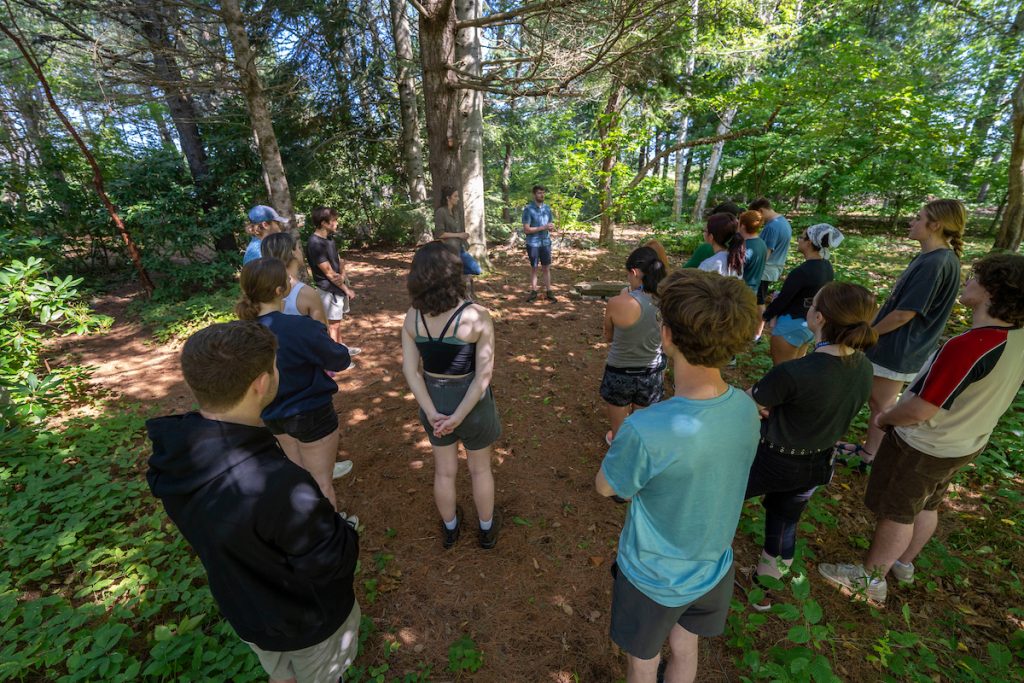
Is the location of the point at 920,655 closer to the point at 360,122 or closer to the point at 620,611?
the point at 620,611

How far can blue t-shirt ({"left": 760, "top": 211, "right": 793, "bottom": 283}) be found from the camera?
17.1 feet

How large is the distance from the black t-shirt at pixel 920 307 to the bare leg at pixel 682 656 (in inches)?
117

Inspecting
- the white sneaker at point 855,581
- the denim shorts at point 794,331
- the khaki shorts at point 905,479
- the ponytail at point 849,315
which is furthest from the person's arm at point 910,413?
the denim shorts at point 794,331

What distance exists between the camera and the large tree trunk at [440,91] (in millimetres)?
4629

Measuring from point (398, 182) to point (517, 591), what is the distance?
1326 centimetres

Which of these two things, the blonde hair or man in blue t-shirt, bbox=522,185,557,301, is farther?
man in blue t-shirt, bbox=522,185,557,301

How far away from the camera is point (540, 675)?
7.10 ft

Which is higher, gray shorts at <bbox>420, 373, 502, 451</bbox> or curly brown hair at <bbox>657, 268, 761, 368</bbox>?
curly brown hair at <bbox>657, 268, 761, 368</bbox>

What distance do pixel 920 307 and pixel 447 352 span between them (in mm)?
3518

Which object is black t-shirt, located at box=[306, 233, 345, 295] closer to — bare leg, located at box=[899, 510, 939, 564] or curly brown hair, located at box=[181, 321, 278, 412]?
curly brown hair, located at box=[181, 321, 278, 412]

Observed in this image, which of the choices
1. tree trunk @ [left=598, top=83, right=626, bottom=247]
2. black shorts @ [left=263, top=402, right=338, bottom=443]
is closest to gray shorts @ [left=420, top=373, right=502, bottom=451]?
black shorts @ [left=263, top=402, right=338, bottom=443]

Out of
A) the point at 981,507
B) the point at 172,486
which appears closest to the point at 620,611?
the point at 172,486

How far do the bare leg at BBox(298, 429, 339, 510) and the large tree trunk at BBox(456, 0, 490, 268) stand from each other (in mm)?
6272

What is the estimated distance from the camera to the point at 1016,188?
715 cm
